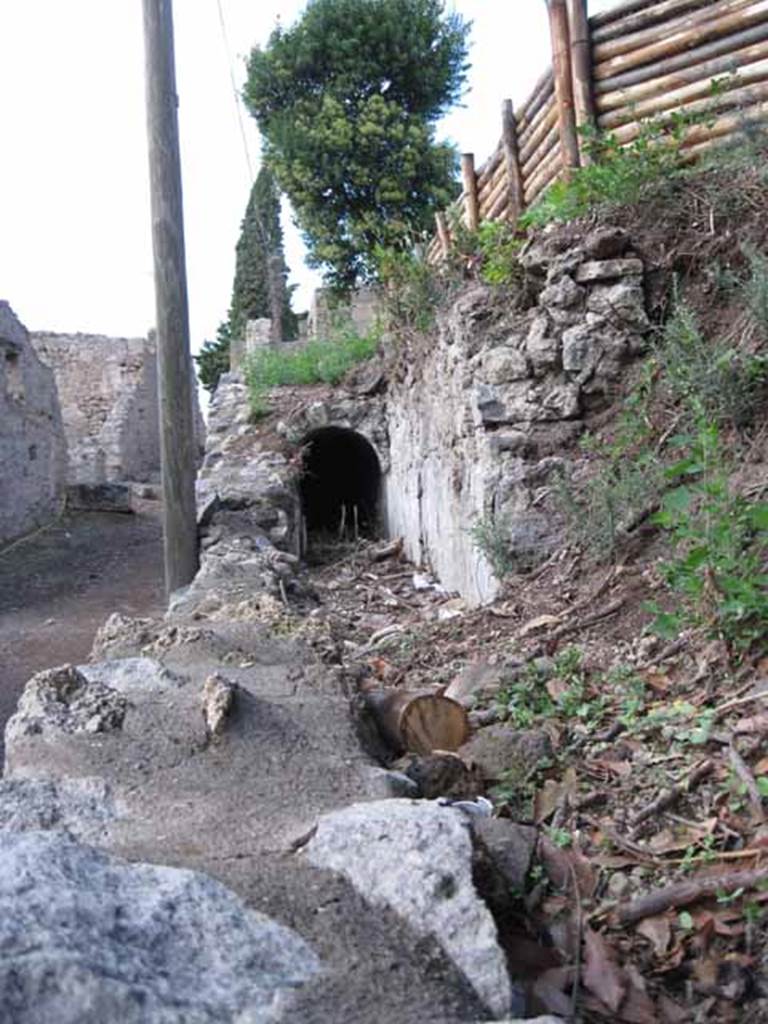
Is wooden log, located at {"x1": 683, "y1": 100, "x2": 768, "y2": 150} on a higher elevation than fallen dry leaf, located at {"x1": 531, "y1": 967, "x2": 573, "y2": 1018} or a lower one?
higher

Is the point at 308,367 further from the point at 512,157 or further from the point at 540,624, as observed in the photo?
the point at 540,624

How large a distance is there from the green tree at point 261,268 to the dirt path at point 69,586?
9930 mm

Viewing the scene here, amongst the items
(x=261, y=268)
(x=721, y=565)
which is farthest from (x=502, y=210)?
(x=261, y=268)

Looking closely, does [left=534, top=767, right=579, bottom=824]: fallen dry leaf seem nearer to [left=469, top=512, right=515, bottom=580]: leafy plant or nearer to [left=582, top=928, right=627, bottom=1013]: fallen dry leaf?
[left=582, top=928, right=627, bottom=1013]: fallen dry leaf

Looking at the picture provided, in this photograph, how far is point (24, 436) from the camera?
42.8 ft

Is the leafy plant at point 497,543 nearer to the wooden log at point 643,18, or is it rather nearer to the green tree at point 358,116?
the wooden log at point 643,18

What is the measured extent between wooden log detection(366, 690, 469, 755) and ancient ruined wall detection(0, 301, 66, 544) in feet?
32.4

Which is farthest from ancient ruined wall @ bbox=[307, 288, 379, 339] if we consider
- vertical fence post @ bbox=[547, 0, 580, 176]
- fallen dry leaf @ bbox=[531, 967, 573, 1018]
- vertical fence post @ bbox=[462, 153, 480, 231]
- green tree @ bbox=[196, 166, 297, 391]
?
fallen dry leaf @ bbox=[531, 967, 573, 1018]

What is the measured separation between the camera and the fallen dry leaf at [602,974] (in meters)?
1.97

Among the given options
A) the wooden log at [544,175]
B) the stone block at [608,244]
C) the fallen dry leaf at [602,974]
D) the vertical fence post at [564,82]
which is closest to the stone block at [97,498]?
the wooden log at [544,175]

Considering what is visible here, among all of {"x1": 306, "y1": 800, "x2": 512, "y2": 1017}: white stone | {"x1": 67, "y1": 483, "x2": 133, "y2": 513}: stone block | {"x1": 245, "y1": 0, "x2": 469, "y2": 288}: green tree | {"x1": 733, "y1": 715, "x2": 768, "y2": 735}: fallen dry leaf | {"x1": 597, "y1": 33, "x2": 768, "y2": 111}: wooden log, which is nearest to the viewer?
{"x1": 306, "y1": 800, "x2": 512, "y2": 1017}: white stone

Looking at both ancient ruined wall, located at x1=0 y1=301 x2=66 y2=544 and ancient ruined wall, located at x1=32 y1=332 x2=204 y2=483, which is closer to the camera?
ancient ruined wall, located at x1=0 y1=301 x2=66 y2=544

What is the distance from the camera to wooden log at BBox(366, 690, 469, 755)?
10.8ft

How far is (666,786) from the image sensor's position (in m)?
2.79
